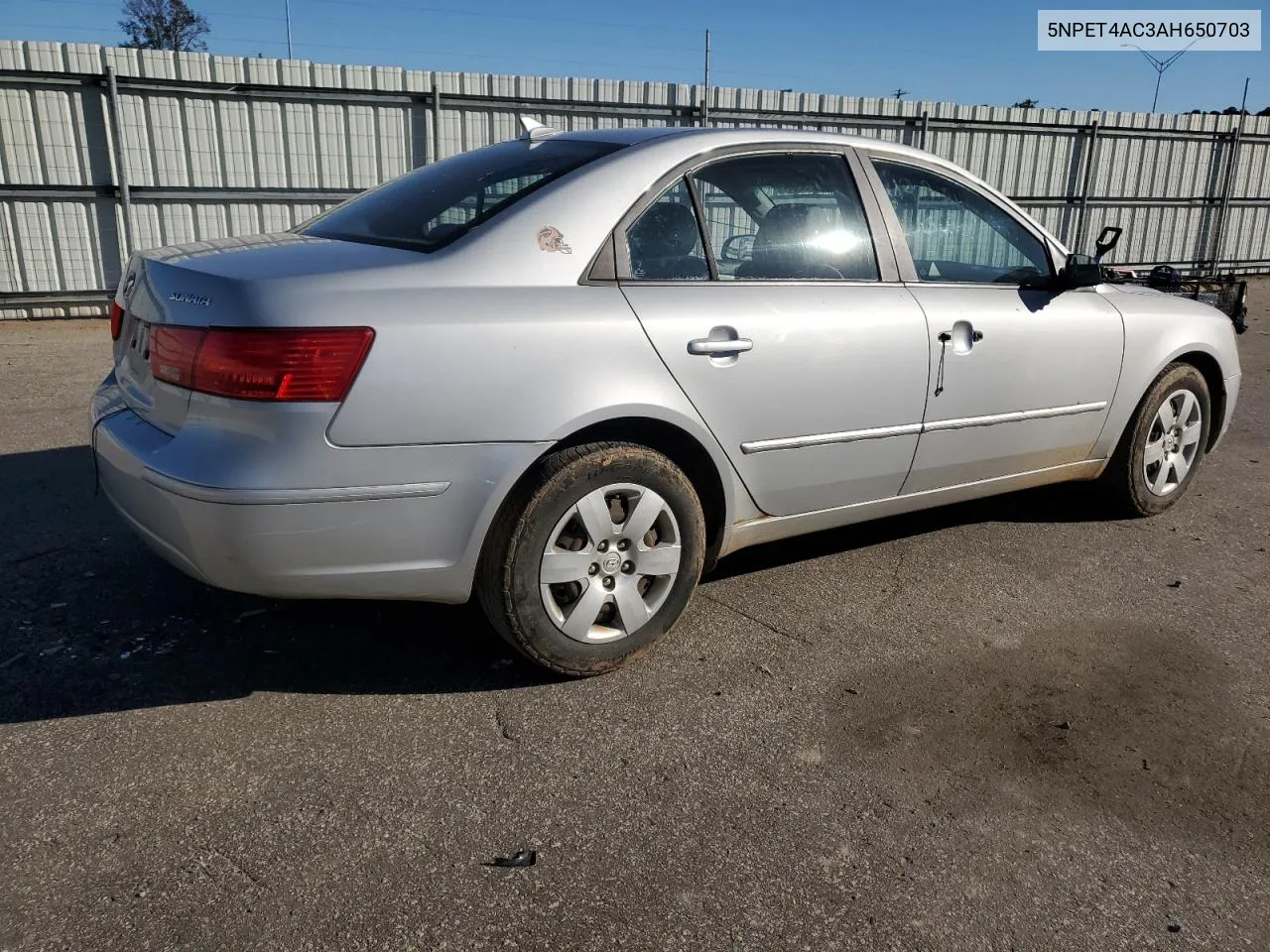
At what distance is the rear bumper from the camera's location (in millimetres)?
2545

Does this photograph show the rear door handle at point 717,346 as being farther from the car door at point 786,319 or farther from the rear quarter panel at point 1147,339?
the rear quarter panel at point 1147,339

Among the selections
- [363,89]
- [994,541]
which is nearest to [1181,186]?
[363,89]

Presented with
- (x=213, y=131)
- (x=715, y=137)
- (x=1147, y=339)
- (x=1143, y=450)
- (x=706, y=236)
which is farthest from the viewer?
(x=213, y=131)

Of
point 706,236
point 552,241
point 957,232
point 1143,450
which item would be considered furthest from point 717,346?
point 1143,450

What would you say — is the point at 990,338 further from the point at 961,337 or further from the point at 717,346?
the point at 717,346

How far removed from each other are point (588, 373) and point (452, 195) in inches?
35.0

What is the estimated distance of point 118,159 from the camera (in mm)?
9828

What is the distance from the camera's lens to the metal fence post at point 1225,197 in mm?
16922

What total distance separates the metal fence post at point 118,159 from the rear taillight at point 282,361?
863 cm

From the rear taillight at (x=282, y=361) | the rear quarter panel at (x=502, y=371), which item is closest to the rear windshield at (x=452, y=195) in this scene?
the rear quarter panel at (x=502, y=371)

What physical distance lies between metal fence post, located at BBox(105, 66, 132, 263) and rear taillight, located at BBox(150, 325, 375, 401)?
340 inches

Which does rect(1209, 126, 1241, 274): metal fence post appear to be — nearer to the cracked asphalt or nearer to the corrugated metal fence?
the corrugated metal fence

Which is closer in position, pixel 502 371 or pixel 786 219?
pixel 502 371

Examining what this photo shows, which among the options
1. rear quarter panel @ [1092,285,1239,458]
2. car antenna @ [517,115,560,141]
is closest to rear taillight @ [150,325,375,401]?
car antenna @ [517,115,560,141]
